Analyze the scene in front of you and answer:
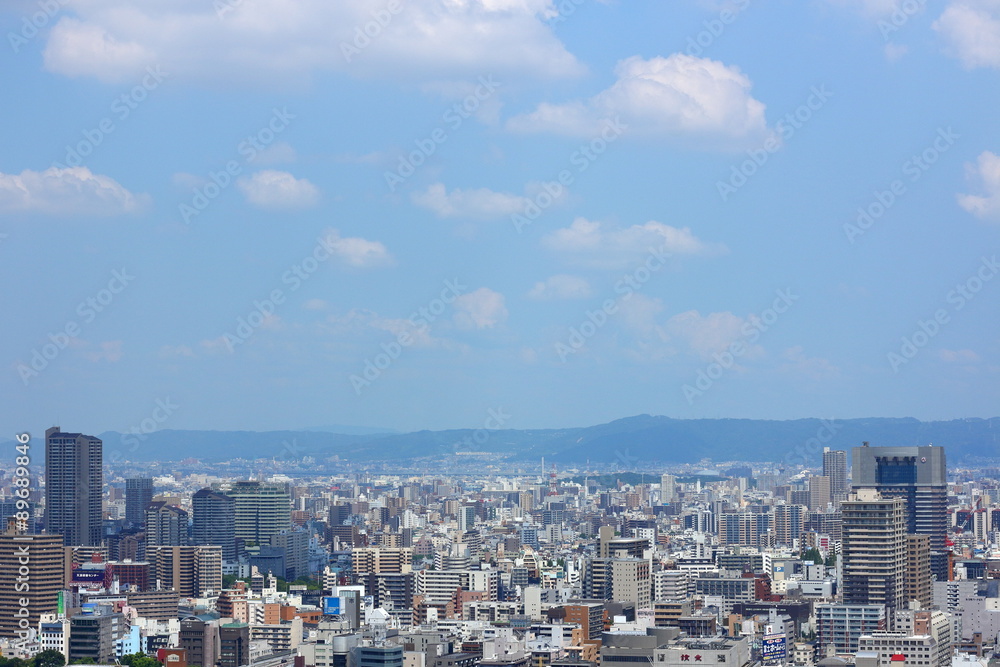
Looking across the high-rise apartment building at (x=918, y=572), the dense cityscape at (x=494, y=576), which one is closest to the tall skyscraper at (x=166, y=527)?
the dense cityscape at (x=494, y=576)

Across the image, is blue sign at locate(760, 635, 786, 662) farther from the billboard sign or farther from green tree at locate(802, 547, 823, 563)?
green tree at locate(802, 547, 823, 563)

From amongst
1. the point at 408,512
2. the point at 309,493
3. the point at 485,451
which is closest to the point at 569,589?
the point at 408,512

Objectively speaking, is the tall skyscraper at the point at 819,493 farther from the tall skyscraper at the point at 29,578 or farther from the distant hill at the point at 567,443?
the tall skyscraper at the point at 29,578

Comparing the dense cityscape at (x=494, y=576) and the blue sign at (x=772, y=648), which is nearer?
the dense cityscape at (x=494, y=576)

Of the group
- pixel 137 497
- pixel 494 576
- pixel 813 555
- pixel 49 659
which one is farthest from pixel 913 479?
pixel 137 497

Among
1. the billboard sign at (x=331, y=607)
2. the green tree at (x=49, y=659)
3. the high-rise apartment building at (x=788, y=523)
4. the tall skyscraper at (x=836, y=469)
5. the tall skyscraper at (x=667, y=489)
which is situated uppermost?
the tall skyscraper at (x=836, y=469)

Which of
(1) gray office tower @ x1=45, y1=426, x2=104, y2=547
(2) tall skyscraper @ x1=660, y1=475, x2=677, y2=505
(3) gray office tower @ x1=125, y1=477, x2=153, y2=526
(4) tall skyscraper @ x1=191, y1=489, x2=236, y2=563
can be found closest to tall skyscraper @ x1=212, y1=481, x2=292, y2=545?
(4) tall skyscraper @ x1=191, y1=489, x2=236, y2=563
